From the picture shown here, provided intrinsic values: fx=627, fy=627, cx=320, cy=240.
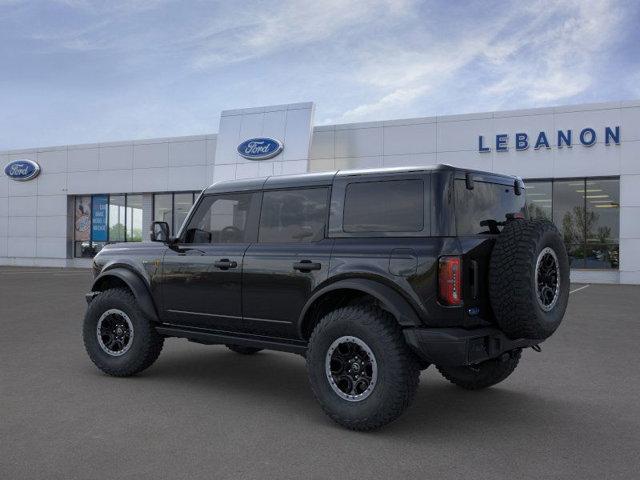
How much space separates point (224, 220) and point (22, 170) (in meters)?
29.5

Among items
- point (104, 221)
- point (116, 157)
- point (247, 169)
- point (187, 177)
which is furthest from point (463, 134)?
point (104, 221)

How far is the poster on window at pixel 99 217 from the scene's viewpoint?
3034 cm

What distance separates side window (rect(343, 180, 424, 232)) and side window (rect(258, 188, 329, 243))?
27 centimetres

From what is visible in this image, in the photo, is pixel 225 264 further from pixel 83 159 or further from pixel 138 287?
pixel 83 159

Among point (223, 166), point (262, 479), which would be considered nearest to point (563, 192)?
point (223, 166)

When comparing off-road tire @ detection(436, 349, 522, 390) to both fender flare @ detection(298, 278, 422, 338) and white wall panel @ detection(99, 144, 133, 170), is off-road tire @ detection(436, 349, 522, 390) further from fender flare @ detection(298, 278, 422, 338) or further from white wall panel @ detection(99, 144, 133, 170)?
white wall panel @ detection(99, 144, 133, 170)

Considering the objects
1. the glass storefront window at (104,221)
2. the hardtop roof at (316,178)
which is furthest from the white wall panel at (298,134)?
the hardtop roof at (316,178)

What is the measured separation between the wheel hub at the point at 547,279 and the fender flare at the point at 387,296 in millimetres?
967

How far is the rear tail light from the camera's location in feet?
14.1

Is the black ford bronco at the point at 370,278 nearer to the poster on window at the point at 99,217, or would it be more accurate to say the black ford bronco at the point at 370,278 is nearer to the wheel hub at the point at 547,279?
the wheel hub at the point at 547,279

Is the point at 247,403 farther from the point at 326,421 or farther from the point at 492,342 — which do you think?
the point at 492,342

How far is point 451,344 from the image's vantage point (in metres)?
4.26

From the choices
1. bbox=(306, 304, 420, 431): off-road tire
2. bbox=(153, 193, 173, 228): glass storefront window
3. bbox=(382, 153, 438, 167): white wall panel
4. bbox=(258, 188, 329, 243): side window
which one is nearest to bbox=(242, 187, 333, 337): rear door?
bbox=(258, 188, 329, 243): side window

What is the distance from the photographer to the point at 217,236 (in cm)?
584
